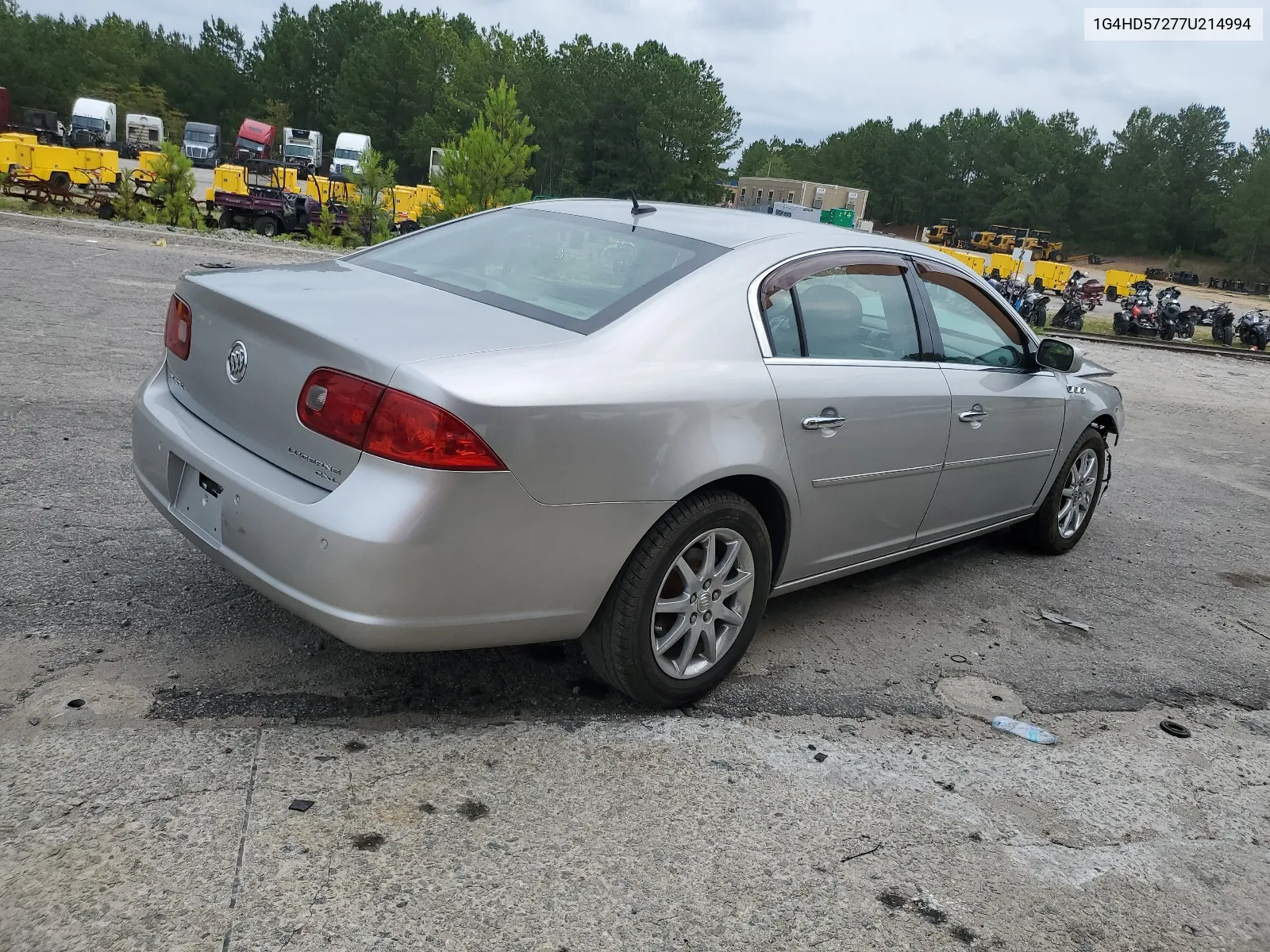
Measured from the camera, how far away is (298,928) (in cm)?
222

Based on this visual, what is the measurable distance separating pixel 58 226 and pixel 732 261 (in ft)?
55.5

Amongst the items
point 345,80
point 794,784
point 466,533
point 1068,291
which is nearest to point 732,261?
point 466,533

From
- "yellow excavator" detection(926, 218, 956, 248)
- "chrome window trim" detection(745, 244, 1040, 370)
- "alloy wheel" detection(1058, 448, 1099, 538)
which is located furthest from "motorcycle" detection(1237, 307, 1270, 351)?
"yellow excavator" detection(926, 218, 956, 248)

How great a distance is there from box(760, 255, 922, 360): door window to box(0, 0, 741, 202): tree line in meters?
78.7

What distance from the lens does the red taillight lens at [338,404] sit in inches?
106

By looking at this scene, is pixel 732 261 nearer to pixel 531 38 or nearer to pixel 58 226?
pixel 58 226

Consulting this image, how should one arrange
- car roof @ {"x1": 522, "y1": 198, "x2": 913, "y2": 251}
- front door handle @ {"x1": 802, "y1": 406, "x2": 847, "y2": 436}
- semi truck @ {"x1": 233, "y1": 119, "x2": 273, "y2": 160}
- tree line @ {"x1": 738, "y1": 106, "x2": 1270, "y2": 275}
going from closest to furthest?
front door handle @ {"x1": 802, "y1": 406, "x2": 847, "y2": 436}
car roof @ {"x1": 522, "y1": 198, "x2": 913, "y2": 251}
semi truck @ {"x1": 233, "y1": 119, "x2": 273, "y2": 160}
tree line @ {"x1": 738, "y1": 106, "x2": 1270, "y2": 275}

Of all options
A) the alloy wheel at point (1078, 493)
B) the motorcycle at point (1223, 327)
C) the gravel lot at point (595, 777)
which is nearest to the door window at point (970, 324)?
the alloy wheel at point (1078, 493)

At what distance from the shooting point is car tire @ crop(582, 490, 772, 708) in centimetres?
310

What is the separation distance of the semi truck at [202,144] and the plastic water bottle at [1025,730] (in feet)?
202

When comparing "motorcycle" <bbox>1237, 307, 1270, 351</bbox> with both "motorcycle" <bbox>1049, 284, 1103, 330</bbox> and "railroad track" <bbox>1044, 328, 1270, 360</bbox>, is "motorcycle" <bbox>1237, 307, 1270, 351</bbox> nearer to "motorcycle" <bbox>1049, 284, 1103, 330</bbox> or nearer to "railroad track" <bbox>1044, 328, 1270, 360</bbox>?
"railroad track" <bbox>1044, 328, 1270, 360</bbox>

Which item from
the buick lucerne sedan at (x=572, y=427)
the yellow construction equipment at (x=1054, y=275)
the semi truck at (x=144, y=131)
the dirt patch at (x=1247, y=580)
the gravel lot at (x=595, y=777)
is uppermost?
the semi truck at (x=144, y=131)

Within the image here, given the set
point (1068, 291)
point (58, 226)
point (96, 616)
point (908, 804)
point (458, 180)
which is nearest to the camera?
point (908, 804)

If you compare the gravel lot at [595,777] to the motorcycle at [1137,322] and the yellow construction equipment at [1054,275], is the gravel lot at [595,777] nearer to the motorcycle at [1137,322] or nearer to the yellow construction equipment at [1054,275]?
the motorcycle at [1137,322]
